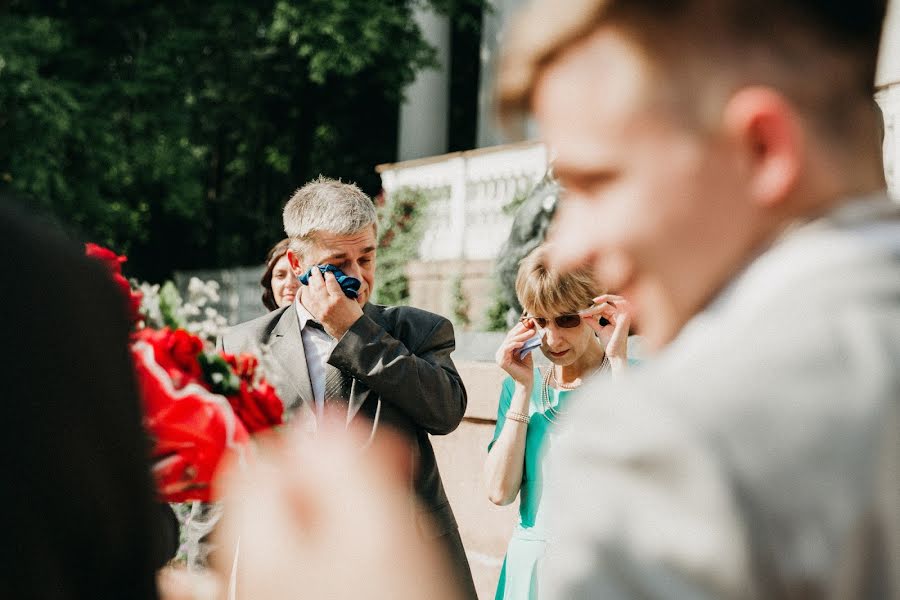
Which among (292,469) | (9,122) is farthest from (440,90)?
(292,469)

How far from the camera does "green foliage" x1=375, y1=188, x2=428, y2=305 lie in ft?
49.4

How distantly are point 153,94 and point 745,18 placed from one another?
16839 mm

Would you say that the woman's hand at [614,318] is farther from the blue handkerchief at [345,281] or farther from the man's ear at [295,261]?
the man's ear at [295,261]

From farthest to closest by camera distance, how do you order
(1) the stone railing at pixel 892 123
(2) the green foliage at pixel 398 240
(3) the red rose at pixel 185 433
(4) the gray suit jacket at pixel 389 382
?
(2) the green foliage at pixel 398 240 < (1) the stone railing at pixel 892 123 < (4) the gray suit jacket at pixel 389 382 < (3) the red rose at pixel 185 433

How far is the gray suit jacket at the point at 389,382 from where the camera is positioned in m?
3.28

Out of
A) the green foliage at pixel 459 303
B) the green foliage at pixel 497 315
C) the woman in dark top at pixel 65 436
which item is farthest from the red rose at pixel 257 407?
the green foliage at pixel 459 303

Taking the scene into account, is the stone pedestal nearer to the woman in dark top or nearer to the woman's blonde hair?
the woman's blonde hair

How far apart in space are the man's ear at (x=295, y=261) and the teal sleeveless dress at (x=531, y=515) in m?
0.89

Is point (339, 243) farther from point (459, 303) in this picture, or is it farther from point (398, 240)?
point (398, 240)

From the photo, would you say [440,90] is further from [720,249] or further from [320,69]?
[720,249]

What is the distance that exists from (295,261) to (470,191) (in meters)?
10.8

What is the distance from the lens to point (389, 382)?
3293 millimetres

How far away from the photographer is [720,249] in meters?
0.80

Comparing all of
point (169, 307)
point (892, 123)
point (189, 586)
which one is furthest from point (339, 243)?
point (892, 123)
